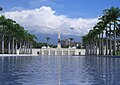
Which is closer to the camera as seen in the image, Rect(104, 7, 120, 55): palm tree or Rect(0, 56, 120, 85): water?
Rect(0, 56, 120, 85): water

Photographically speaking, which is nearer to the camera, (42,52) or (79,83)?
(79,83)

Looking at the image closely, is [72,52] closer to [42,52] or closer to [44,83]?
[42,52]

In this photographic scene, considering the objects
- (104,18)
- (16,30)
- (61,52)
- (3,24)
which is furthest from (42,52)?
(104,18)

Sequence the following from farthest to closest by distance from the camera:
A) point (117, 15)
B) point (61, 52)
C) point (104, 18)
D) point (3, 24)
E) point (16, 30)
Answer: point (61, 52) < point (16, 30) < point (3, 24) < point (104, 18) < point (117, 15)

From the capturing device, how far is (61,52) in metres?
143

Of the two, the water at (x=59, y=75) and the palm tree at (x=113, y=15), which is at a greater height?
the palm tree at (x=113, y=15)

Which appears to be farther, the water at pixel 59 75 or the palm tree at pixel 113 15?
the palm tree at pixel 113 15

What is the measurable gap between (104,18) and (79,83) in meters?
67.7

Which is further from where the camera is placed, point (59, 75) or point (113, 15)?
point (113, 15)

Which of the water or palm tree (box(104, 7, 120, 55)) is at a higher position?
palm tree (box(104, 7, 120, 55))

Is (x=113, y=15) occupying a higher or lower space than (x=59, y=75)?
higher

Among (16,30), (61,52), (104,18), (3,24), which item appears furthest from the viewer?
(61,52)

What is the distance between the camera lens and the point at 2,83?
12.5m

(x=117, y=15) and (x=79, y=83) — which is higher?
(x=117, y=15)
